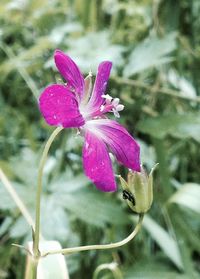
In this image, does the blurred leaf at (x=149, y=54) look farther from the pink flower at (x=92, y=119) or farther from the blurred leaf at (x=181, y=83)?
the pink flower at (x=92, y=119)

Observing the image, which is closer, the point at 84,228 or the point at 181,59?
the point at 84,228

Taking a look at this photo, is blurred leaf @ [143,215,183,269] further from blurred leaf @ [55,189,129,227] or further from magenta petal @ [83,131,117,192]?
magenta petal @ [83,131,117,192]

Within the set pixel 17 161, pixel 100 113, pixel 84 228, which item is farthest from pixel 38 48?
pixel 100 113

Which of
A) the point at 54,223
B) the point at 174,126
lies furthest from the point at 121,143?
the point at 174,126

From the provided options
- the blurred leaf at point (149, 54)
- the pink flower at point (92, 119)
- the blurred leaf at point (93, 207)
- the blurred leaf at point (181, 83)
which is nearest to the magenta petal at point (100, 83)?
the pink flower at point (92, 119)

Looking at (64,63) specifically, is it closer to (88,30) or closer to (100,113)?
(100,113)

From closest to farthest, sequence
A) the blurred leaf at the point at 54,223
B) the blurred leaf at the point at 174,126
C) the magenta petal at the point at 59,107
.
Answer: the magenta petal at the point at 59,107
the blurred leaf at the point at 54,223
the blurred leaf at the point at 174,126

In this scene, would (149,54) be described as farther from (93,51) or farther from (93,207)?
(93,207)
